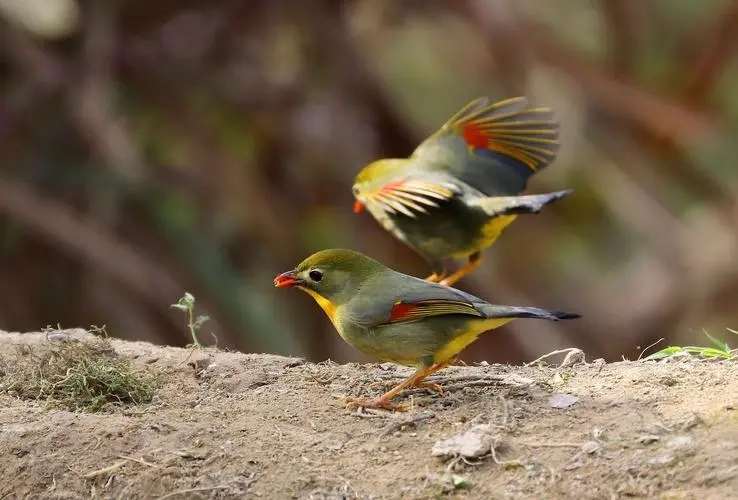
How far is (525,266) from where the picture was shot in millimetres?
12570

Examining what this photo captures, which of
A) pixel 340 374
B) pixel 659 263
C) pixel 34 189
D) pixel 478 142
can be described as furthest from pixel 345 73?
pixel 340 374

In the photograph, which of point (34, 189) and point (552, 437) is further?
point (34, 189)

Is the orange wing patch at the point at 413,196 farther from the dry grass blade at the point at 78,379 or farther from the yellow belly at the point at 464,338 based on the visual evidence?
the dry grass blade at the point at 78,379

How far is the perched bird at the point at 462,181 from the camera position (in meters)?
5.41

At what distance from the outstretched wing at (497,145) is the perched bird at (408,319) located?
149 centimetres

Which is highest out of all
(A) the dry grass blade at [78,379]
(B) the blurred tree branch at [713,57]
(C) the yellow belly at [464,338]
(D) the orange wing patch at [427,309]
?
(D) the orange wing patch at [427,309]

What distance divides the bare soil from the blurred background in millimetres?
5625

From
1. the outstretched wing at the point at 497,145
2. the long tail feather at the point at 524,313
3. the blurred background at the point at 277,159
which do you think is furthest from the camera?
the blurred background at the point at 277,159

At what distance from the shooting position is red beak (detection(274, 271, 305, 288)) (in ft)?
14.3

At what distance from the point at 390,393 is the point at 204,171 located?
6906mm

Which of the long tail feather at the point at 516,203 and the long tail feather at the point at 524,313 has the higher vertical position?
the long tail feather at the point at 516,203

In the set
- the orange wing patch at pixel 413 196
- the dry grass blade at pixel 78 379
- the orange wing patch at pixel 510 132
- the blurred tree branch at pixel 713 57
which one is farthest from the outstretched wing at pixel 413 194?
the blurred tree branch at pixel 713 57

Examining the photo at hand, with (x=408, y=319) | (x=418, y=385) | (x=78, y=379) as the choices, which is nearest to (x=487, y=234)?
(x=418, y=385)

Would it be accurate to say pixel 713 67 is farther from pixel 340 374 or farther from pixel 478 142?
pixel 340 374
